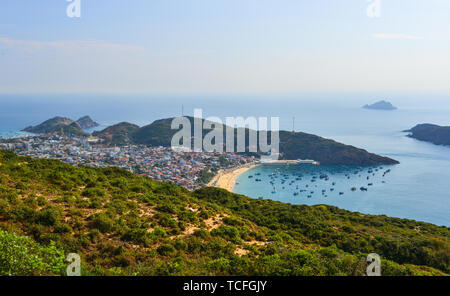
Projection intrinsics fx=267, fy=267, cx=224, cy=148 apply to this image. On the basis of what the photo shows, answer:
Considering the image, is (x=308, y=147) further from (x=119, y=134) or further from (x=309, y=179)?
(x=119, y=134)

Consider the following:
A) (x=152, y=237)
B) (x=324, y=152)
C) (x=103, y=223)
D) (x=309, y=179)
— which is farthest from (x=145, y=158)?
(x=152, y=237)

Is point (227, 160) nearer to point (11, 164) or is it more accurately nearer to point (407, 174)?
point (407, 174)

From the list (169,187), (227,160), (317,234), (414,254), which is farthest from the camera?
(227,160)

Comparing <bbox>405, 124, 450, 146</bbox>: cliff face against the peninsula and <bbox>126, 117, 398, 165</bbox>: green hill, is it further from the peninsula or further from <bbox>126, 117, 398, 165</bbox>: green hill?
the peninsula

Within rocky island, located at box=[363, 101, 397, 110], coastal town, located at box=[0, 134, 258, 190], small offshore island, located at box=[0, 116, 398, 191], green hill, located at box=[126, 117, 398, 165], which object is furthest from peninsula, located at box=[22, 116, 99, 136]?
rocky island, located at box=[363, 101, 397, 110]

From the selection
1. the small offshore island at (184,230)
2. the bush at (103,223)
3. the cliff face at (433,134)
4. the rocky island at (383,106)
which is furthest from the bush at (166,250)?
the rocky island at (383,106)

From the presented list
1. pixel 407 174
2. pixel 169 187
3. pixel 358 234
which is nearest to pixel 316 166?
pixel 407 174
